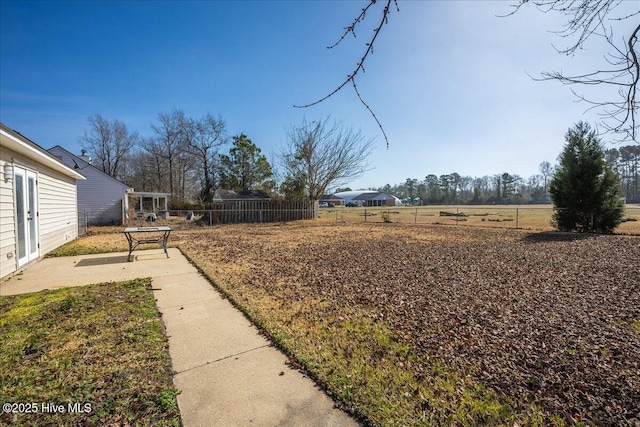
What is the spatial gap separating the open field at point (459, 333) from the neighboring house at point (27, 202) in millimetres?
3419

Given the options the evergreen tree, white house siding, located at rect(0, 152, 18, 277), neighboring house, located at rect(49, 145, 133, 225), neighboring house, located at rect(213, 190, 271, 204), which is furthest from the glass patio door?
the evergreen tree

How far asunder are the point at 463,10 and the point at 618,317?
13.3 ft

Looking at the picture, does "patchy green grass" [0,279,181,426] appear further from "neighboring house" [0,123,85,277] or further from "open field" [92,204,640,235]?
"open field" [92,204,640,235]

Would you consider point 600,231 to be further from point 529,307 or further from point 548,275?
point 529,307

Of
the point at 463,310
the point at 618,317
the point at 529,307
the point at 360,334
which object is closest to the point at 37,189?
→ the point at 360,334

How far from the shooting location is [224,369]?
8.15 feet

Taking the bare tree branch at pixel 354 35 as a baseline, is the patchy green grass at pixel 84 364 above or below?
below

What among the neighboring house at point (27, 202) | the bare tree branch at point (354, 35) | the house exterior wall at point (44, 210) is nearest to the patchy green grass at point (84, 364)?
the house exterior wall at point (44, 210)

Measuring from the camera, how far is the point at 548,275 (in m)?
5.66

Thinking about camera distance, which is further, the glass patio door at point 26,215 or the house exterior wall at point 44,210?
the glass patio door at point 26,215

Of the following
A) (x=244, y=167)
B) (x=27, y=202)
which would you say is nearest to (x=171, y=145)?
(x=244, y=167)

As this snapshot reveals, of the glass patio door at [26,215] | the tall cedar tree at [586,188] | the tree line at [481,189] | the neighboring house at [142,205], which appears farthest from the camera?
the tree line at [481,189]

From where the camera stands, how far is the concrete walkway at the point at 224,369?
1934 millimetres

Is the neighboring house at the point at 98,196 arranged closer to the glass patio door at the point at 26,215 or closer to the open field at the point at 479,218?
the glass patio door at the point at 26,215
